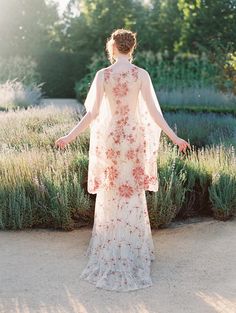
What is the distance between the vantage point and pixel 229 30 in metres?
23.1

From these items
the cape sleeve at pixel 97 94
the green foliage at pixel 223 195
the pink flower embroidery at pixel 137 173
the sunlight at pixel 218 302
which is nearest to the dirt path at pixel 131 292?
the sunlight at pixel 218 302

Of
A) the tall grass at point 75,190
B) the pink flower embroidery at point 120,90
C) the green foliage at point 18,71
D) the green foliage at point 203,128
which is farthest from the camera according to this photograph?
the green foliage at point 18,71

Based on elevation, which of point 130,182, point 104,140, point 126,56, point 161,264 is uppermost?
point 126,56

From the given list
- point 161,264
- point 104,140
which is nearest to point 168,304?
point 161,264

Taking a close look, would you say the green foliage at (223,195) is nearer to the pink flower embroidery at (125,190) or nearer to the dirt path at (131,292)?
the dirt path at (131,292)

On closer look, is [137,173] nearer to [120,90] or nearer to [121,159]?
[121,159]

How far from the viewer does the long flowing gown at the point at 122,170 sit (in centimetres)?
456

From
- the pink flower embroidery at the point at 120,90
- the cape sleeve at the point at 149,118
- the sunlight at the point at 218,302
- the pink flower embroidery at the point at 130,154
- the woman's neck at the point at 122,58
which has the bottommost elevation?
the sunlight at the point at 218,302

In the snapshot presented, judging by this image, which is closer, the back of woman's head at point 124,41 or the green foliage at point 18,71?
the back of woman's head at point 124,41

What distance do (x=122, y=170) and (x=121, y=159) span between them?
84mm

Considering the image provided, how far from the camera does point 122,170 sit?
473 cm

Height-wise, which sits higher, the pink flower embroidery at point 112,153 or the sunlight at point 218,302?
the pink flower embroidery at point 112,153

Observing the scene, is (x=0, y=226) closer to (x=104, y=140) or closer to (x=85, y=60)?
(x=104, y=140)

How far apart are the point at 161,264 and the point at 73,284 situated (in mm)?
835
